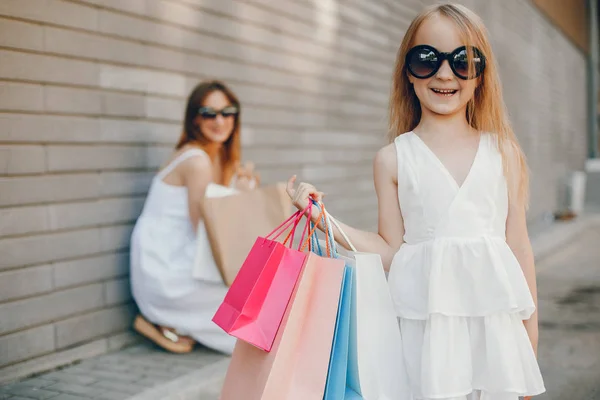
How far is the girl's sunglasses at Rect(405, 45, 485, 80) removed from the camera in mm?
2432

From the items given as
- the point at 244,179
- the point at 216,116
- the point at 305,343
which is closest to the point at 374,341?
the point at 305,343

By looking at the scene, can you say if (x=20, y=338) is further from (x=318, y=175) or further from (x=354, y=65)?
(x=354, y=65)

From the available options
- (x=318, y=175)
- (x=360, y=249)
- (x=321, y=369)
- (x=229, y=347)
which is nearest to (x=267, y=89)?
(x=318, y=175)

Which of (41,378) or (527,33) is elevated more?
(527,33)

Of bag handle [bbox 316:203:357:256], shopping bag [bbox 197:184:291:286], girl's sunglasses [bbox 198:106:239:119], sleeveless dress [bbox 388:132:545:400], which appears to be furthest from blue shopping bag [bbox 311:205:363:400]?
girl's sunglasses [bbox 198:106:239:119]

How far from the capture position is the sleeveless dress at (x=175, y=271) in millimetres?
4785

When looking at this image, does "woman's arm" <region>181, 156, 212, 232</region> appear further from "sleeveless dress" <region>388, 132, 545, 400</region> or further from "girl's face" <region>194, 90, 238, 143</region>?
"sleeveless dress" <region>388, 132, 545, 400</region>

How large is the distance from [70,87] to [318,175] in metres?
3.82

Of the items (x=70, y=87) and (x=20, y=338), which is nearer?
(x=20, y=338)

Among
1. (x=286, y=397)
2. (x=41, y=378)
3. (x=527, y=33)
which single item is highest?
(x=527, y=33)

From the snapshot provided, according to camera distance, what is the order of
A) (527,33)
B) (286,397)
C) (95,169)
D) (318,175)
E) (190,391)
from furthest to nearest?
(527,33), (318,175), (95,169), (190,391), (286,397)

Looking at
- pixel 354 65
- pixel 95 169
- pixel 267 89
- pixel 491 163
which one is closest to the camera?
pixel 491 163

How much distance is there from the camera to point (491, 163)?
2447 millimetres

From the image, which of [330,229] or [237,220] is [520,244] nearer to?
[330,229]
